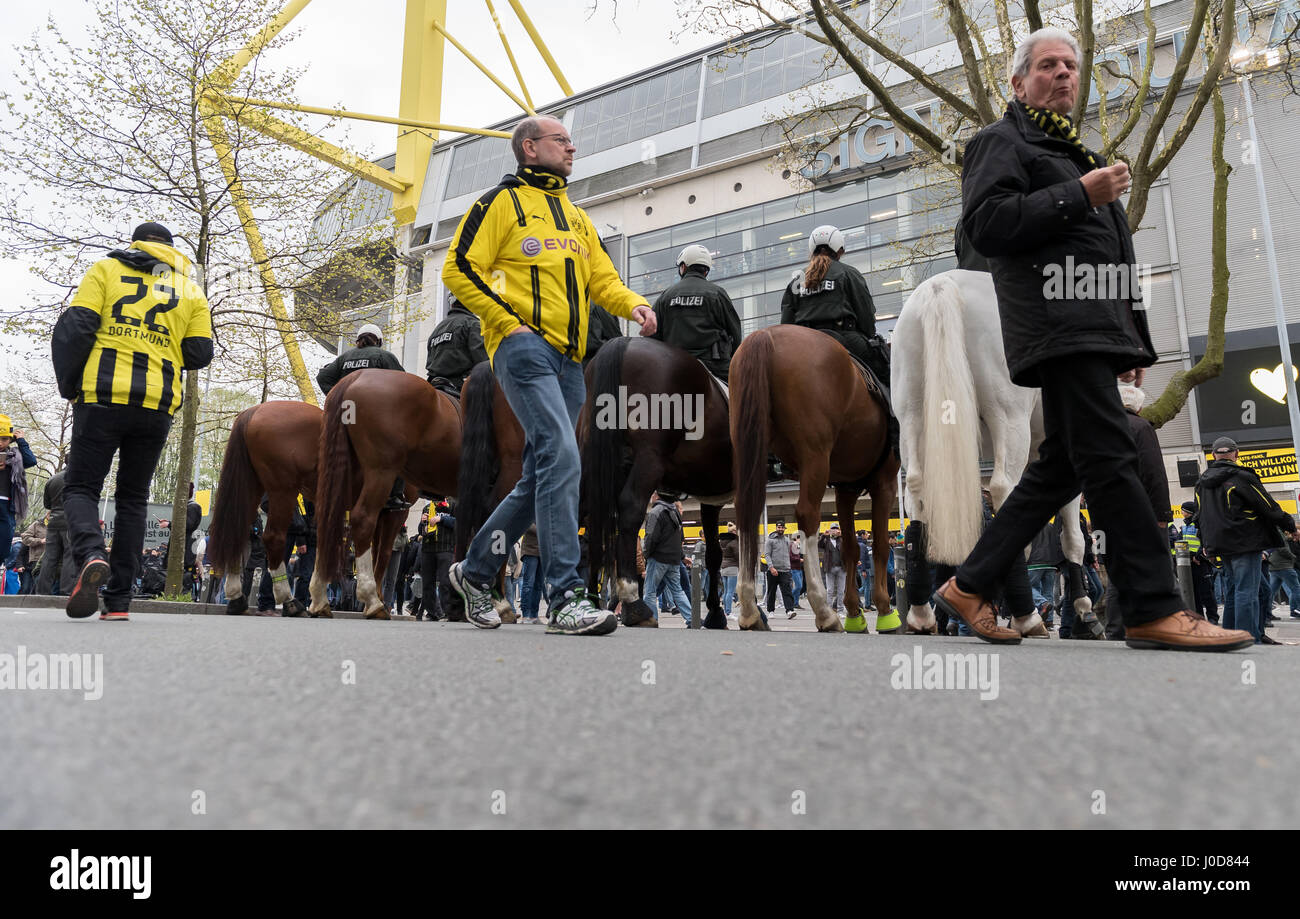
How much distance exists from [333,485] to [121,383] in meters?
2.40

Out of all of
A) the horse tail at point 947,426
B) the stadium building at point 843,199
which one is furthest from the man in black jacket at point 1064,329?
the stadium building at point 843,199

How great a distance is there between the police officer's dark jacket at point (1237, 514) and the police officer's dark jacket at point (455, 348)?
7761 millimetres

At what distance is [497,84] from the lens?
1345 inches

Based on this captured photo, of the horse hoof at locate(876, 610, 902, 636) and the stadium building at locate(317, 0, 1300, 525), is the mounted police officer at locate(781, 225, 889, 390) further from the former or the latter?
the stadium building at locate(317, 0, 1300, 525)

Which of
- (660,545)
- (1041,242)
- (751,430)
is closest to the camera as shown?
(1041,242)

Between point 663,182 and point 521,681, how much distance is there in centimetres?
3736

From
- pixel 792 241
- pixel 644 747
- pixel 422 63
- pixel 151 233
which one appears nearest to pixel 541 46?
pixel 422 63

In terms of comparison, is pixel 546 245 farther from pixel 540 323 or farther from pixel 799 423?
pixel 799 423

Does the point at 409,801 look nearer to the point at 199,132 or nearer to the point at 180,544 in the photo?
the point at 180,544

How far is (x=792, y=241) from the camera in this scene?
3409 cm

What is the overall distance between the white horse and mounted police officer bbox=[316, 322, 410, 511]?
17.3 ft

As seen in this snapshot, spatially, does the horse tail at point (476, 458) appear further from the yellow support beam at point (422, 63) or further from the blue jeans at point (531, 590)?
the yellow support beam at point (422, 63)

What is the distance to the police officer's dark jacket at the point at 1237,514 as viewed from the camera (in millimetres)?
8994
